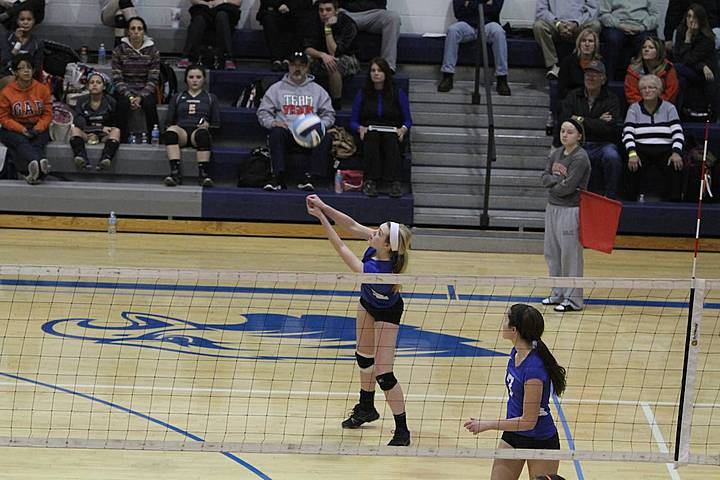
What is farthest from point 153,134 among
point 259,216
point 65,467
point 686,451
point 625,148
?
point 686,451

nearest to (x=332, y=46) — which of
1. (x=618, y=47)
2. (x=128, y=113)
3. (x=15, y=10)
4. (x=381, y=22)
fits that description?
(x=381, y=22)

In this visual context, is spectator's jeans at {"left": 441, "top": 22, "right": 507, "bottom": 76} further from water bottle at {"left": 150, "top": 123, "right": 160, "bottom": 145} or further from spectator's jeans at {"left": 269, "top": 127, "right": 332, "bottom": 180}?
water bottle at {"left": 150, "top": 123, "right": 160, "bottom": 145}

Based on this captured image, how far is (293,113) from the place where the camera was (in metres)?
16.3

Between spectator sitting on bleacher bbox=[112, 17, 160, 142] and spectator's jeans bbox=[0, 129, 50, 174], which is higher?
spectator sitting on bleacher bbox=[112, 17, 160, 142]

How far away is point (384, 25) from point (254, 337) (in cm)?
809

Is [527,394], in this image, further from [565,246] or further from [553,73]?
[553,73]

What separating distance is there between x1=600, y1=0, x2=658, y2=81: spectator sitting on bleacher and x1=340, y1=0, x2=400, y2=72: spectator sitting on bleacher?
347 cm

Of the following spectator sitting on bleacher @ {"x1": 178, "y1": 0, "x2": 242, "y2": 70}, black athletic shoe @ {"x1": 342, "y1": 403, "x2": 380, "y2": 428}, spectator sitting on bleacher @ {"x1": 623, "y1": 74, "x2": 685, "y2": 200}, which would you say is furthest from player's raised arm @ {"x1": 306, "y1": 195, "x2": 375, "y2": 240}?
spectator sitting on bleacher @ {"x1": 178, "y1": 0, "x2": 242, "y2": 70}

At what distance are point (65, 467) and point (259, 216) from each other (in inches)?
332

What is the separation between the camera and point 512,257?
15.1 m

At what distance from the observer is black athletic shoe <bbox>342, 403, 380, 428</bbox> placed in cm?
856

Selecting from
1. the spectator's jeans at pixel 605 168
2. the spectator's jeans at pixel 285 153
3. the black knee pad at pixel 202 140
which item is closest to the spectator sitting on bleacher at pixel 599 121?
the spectator's jeans at pixel 605 168

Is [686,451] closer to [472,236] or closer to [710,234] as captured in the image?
[472,236]

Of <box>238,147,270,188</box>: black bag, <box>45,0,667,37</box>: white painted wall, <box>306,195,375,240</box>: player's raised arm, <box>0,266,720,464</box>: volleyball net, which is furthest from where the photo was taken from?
<box>45,0,667,37</box>: white painted wall
